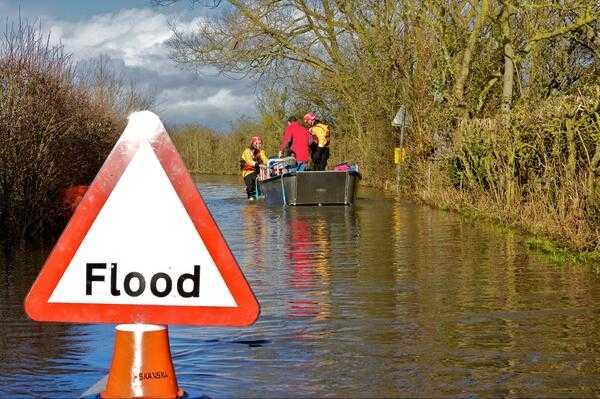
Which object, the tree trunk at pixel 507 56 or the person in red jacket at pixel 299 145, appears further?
the person in red jacket at pixel 299 145

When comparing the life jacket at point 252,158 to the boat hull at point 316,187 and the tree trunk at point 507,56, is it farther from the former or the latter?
the tree trunk at point 507,56

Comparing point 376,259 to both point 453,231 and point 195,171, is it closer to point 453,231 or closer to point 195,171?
point 453,231

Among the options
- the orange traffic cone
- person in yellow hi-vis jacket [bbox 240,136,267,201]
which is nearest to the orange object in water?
the orange traffic cone

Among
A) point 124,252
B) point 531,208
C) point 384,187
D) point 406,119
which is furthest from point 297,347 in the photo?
point 384,187

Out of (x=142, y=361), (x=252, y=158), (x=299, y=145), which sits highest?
(x=299, y=145)

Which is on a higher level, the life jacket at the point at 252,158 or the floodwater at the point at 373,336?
the life jacket at the point at 252,158

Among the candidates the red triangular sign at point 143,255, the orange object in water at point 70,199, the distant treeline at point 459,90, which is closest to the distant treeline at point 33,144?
the orange object in water at point 70,199

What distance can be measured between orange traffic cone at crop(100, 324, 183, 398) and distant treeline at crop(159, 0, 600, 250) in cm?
921

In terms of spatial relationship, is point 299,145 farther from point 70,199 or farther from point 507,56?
point 70,199

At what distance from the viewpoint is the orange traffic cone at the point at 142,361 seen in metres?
5.11

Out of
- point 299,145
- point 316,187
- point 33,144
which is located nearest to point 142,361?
point 33,144

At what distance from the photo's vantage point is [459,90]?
88.7 feet

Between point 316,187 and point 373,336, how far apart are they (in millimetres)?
19805

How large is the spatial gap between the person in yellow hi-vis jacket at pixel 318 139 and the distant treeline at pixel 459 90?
258 cm
